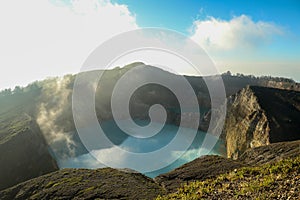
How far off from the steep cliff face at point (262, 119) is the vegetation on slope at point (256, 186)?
5406 centimetres

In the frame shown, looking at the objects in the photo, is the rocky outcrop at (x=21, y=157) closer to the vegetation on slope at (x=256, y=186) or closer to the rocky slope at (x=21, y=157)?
the rocky slope at (x=21, y=157)

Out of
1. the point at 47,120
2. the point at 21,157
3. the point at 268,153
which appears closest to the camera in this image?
the point at 268,153

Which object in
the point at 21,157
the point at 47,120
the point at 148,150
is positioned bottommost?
the point at 148,150

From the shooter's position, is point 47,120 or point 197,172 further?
point 47,120

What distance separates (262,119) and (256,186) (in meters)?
69.0

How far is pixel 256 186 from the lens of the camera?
1939cm

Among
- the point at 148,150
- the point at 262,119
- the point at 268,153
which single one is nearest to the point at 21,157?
the point at 148,150

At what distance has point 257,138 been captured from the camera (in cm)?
8081

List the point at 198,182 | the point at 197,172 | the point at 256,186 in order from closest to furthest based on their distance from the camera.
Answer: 1. the point at 256,186
2. the point at 198,182
3. the point at 197,172

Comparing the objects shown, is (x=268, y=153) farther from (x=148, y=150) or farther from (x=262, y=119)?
(x=148, y=150)

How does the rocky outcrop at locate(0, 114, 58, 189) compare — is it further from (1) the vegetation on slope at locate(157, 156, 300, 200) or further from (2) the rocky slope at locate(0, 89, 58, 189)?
(1) the vegetation on slope at locate(157, 156, 300, 200)

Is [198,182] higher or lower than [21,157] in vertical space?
higher

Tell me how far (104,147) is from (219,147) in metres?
50.6

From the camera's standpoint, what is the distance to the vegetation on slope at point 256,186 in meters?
17.6
